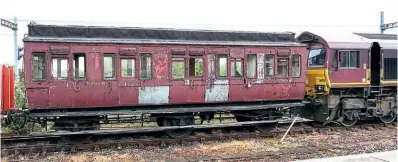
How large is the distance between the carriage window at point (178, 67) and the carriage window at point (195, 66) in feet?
0.86

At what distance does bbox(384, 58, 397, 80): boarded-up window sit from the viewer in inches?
589

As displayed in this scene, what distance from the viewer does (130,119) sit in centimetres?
1130

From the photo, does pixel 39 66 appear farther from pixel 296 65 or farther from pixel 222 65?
pixel 296 65

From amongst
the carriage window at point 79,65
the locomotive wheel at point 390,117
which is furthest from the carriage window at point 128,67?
the locomotive wheel at point 390,117

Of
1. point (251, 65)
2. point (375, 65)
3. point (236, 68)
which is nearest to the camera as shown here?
point (236, 68)

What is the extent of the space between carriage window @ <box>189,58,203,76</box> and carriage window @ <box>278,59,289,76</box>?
281cm

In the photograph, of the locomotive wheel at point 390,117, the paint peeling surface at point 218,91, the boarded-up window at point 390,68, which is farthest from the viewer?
the locomotive wheel at point 390,117

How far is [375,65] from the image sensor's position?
15.5m

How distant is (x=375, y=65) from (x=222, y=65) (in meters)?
7.47

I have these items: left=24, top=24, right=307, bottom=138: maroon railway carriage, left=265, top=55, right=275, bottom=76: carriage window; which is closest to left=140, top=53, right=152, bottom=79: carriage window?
left=24, top=24, right=307, bottom=138: maroon railway carriage

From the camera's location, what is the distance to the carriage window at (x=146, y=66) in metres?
10.9

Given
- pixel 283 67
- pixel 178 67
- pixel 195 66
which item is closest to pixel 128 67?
pixel 178 67

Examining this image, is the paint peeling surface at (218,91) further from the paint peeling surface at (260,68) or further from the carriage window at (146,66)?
the carriage window at (146,66)

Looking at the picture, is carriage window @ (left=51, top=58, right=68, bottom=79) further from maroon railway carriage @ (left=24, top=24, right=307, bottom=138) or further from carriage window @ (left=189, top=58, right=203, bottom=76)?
carriage window @ (left=189, top=58, right=203, bottom=76)
